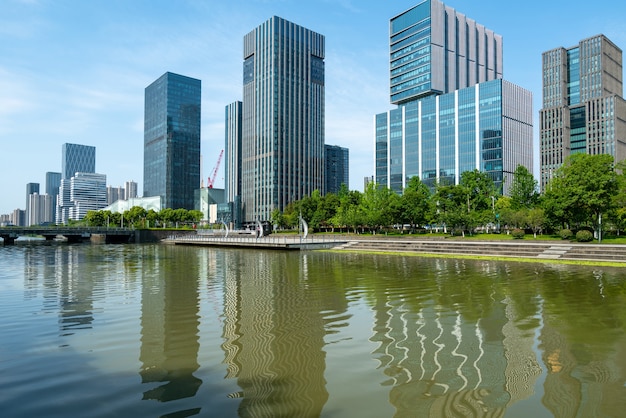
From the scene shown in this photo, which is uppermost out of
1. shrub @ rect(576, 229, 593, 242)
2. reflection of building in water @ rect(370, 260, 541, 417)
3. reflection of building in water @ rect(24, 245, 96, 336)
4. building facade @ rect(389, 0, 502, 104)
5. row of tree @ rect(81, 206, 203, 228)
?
building facade @ rect(389, 0, 502, 104)

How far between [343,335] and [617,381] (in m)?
7.40

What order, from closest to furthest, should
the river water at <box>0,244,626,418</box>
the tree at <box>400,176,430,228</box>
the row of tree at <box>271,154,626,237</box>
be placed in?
the river water at <box>0,244,626,418</box>, the row of tree at <box>271,154,626,237</box>, the tree at <box>400,176,430,228</box>

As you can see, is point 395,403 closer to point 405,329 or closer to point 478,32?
point 405,329

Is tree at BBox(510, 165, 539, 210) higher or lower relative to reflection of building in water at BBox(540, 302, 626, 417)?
higher

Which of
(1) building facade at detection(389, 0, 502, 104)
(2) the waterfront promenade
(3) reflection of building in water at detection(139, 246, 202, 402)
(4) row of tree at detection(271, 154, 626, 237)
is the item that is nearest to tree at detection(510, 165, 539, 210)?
(4) row of tree at detection(271, 154, 626, 237)

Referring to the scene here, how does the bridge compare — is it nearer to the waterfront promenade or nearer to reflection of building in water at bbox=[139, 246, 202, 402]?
the waterfront promenade

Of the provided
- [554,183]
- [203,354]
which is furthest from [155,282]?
[554,183]

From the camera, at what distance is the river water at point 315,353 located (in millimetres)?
8336

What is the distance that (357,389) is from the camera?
909 centimetres

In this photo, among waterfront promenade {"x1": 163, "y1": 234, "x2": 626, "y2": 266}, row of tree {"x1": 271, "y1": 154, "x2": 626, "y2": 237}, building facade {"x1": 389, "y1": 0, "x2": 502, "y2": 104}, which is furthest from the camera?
building facade {"x1": 389, "y1": 0, "x2": 502, "y2": 104}

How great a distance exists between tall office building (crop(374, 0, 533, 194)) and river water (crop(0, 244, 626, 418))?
125790mm

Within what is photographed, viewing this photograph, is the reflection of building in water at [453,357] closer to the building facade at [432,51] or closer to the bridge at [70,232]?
the bridge at [70,232]

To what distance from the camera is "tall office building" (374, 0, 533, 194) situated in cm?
15075

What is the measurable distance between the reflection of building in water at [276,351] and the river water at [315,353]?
55 millimetres
